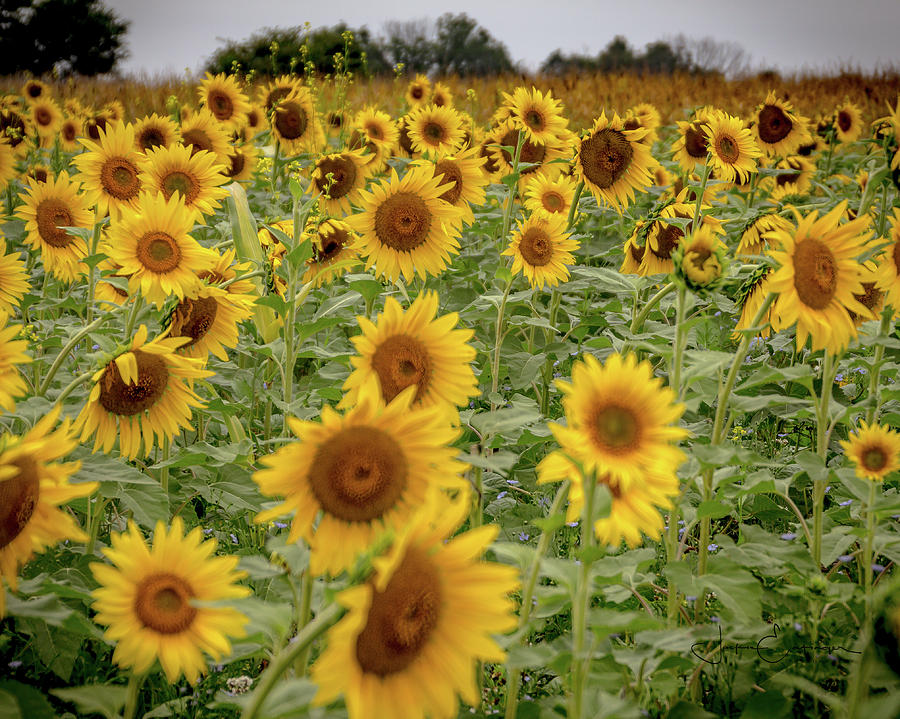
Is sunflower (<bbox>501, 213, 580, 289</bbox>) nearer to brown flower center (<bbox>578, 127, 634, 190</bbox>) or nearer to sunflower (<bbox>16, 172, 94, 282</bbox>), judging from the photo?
brown flower center (<bbox>578, 127, 634, 190</bbox>)

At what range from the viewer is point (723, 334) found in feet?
12.5

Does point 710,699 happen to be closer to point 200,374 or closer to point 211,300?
point 200,374

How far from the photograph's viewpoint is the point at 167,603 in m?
1.32

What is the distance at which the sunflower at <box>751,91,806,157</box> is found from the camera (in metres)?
4.23

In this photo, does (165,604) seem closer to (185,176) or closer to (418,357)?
(418,357)

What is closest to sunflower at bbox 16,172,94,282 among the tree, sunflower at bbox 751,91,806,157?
sunflower at bbox 751,91,806,157

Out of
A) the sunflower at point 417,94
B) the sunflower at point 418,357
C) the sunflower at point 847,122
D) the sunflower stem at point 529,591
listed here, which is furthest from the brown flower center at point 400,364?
the sunflower at point 847,122

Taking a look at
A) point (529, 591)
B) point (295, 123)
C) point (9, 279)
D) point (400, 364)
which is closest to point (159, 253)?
point (9, 279)

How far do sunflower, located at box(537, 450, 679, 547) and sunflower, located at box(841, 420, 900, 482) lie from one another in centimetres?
77

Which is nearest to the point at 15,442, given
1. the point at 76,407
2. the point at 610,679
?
the point at 76,407

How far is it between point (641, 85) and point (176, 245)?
45.6 feet

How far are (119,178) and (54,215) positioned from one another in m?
0.39

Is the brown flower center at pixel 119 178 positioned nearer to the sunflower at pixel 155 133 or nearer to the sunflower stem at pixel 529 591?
the sunflower at pixel 155 133

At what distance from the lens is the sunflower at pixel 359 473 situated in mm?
1100
